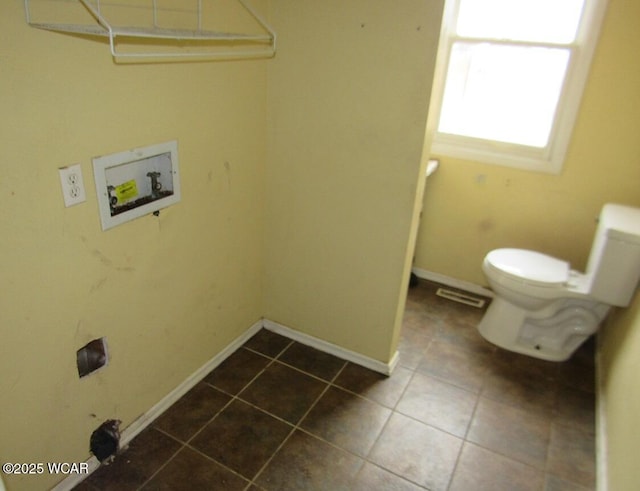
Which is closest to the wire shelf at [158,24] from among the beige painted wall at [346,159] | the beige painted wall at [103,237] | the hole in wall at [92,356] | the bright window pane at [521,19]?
the beige painted wall at [103,237]

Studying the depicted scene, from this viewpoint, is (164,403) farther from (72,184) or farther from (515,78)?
(515,78)

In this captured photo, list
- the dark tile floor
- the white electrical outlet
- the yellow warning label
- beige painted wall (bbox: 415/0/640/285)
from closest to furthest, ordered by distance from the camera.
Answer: the white electrical outlet
the yellow warning label
the dark tile floor
beige painted wall (bbox: 415/0/640/285)

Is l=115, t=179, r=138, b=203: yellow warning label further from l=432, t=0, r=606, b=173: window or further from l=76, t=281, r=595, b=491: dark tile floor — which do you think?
l=432, t=0, r=606, b=173: window

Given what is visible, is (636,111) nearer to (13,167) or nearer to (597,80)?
(597,80)

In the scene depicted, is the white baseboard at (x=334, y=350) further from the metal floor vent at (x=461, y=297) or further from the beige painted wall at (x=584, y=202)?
the beige painted wall at (x=584, y=202)

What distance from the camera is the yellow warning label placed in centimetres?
148

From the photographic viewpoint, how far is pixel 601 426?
1947 millimetres

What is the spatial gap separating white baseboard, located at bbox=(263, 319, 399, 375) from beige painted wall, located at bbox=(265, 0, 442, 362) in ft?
0.11

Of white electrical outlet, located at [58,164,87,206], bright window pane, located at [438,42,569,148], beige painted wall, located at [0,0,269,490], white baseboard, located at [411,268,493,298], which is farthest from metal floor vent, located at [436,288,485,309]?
white electrical outlet, located at [58,164,87,206]

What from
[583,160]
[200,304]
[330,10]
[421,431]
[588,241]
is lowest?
[421,431]

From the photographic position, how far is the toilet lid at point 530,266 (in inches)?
90.4

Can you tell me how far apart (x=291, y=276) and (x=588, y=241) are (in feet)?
5.70

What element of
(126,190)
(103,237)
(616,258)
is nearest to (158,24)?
(126,190)

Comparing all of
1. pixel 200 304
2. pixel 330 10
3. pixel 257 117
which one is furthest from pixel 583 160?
pixel 200 304
